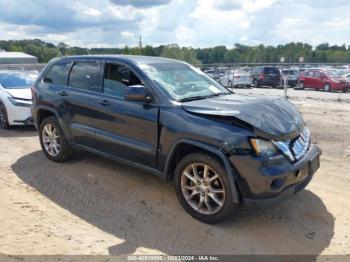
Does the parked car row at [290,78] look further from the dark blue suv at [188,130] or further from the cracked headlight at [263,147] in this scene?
the cracked headlight at [263,147]

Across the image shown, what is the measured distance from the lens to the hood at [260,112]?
12.8 ft

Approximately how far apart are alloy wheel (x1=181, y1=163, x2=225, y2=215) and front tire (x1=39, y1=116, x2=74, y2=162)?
2.49 meters

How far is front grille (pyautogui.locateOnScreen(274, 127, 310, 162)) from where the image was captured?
12.9ft

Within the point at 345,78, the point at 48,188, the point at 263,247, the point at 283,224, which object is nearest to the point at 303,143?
the point at 283,224

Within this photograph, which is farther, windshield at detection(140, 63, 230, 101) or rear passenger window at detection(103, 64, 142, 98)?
rear passenger window at detection(103, 64, 142, 98)

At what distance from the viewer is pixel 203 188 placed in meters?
4.13

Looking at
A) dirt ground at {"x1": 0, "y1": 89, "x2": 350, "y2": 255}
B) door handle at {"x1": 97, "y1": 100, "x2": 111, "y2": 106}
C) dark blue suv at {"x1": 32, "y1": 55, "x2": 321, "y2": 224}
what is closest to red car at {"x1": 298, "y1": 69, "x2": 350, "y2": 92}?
dirt ground at {"x1": 0, "y1": 89, "x2": 350, "y2": 255}

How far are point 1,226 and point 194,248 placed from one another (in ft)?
7.00

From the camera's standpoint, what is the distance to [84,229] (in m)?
4.10

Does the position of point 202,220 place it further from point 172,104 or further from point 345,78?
point 345,78

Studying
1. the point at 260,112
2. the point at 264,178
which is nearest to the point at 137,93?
the point at 260,112

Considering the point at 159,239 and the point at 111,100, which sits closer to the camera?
the point at 159,239

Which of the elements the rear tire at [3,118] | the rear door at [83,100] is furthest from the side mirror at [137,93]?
the rear tire at [3,118]

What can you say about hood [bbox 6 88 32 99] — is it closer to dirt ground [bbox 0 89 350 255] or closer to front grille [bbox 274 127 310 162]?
dirt ground [bbox 0 89 350 255]
